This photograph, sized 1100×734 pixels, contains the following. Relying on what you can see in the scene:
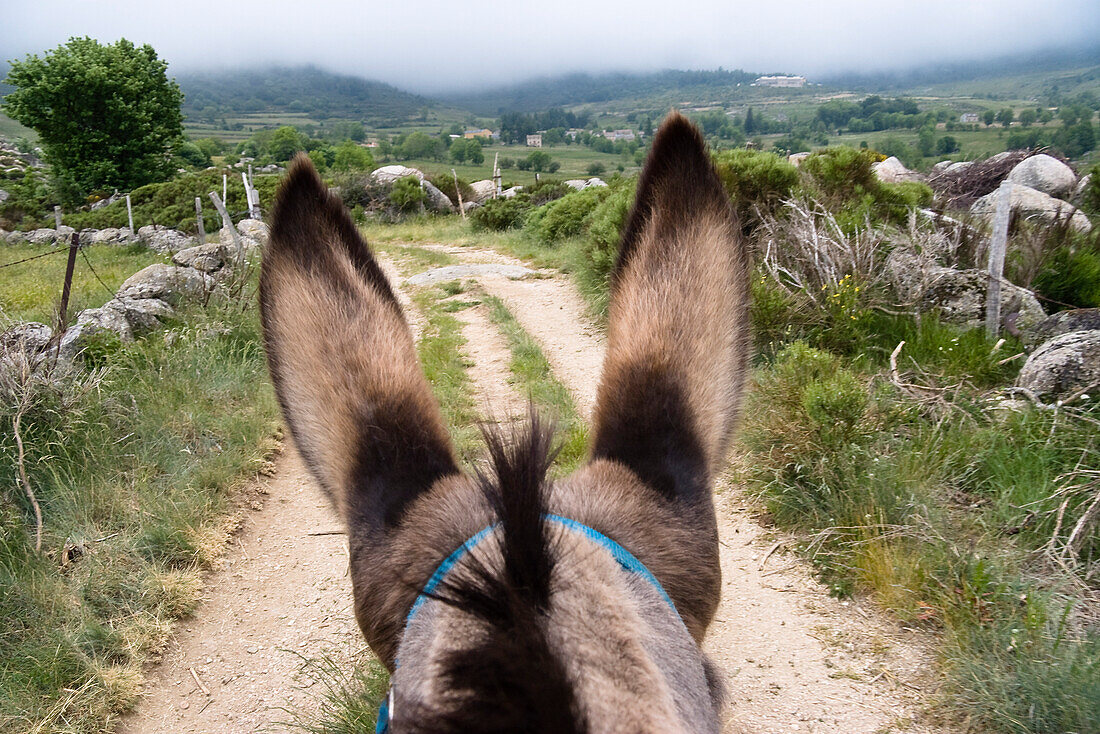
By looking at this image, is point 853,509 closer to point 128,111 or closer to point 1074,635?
point 1074,635

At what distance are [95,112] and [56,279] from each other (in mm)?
33184

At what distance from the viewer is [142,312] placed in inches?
311

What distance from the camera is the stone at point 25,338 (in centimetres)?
557

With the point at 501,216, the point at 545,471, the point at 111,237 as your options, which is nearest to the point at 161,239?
the point at 111,237

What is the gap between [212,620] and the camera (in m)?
4.34

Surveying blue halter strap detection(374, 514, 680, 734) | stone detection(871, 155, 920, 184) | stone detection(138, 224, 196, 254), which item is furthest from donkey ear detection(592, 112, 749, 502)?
stone detection(138, 224, 196, 254)

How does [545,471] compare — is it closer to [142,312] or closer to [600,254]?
[142,312]

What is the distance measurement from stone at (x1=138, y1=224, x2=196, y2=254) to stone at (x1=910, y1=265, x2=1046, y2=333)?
20638mm

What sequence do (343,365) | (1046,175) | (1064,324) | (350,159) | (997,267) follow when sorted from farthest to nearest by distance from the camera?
(350,159)
(1046,175)
(997,267)
(1064,324)
(343,365)

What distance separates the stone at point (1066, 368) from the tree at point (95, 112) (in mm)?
48551

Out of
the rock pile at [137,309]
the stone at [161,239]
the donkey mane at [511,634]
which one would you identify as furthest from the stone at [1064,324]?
the stone at [161,239]

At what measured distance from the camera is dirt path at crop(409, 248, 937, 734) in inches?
123

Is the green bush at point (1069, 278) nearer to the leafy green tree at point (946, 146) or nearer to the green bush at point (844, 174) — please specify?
the green bush at point (844, 174)

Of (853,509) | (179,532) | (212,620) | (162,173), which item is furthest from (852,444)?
(162,173)
